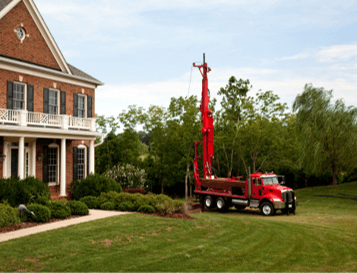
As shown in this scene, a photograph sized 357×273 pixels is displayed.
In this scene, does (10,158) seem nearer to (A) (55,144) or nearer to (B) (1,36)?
(A) (55,144)

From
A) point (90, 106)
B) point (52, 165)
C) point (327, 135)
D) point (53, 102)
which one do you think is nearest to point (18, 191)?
point (52, 165)

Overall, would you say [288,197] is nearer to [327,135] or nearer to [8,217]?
[327,135]

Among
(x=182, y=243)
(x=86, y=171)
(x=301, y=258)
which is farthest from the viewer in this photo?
(x=86, y=171)

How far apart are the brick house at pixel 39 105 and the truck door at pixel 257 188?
10.6 m

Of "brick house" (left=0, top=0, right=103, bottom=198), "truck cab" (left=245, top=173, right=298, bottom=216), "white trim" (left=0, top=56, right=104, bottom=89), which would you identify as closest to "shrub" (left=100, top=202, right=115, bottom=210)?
"brick house" (left=0, top=0, right=103, bottom=198)

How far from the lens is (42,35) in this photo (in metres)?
22.3

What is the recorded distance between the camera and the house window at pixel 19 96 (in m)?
20.0

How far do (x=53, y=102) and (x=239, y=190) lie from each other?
12936mm

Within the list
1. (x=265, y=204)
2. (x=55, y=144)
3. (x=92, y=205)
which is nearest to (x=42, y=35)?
(x=55, y=144)

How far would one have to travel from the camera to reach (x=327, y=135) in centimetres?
2975

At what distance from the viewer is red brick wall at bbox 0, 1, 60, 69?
65.1ft

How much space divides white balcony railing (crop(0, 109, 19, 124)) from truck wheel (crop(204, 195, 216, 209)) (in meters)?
11.9

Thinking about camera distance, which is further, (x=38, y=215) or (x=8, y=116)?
(x=8, y=116)

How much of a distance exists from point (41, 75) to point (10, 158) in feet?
17.6
